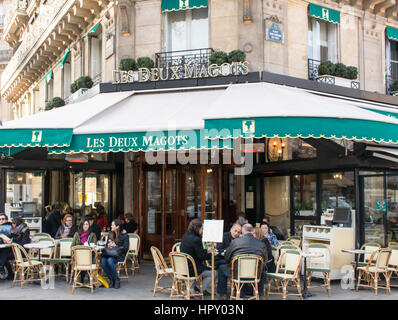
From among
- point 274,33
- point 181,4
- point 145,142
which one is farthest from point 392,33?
point 145,142

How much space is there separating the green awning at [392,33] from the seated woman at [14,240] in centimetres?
1119

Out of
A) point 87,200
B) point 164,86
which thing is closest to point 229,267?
point 164,86

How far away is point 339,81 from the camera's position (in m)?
12.6

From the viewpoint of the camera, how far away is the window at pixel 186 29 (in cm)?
1247

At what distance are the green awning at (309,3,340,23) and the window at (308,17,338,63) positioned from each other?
25 centimetres

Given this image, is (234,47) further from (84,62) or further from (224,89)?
(84,62)

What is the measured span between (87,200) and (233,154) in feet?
17.3

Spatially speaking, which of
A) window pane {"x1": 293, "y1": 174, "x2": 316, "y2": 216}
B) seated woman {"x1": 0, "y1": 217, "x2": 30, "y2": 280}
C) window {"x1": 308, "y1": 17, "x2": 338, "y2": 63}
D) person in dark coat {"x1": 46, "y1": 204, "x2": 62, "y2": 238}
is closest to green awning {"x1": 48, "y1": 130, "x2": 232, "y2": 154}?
seated woman {"x1": 0, "y1": 217, "x2": 30, "y2": 280}

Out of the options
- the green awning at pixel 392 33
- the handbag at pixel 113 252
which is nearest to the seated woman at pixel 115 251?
the handbag at pixel 113 252

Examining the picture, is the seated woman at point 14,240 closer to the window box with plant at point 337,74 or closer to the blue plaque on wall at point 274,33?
the blue plaque on wall at point 274,33

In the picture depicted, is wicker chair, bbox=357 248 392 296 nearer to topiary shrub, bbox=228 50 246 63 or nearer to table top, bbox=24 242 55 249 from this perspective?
topiary shrub, bbox=228 50 246 63

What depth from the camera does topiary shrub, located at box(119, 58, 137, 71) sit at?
12.3 meters

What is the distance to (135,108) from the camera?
10938mm
